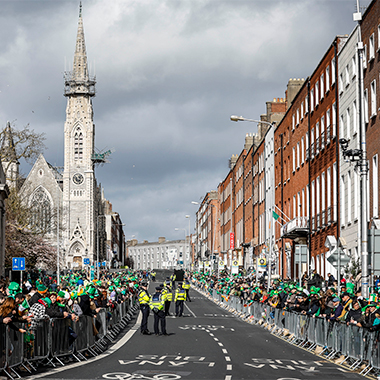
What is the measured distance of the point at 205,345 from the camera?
22.4 m

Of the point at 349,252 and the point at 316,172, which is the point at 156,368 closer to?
the point at 349,252

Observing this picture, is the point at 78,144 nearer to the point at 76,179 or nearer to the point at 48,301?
the point at 76,179

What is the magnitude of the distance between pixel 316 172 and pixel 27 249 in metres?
32.2

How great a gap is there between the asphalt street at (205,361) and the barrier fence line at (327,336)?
409mm

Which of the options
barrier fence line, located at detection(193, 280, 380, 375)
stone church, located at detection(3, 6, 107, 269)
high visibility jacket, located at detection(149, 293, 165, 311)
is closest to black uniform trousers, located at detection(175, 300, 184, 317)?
barrier fence line, located at detection(193, 280, 380, 375)

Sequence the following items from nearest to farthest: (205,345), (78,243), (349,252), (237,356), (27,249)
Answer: (237,356) < (205,345) < (349,252) < (27,249) < (78,243)

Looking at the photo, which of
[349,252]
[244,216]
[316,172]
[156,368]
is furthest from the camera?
[244,216]

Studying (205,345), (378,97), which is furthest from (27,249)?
(205,345)

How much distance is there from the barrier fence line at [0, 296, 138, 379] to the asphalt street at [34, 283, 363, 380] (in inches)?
18.5

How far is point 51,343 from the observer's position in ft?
54.0

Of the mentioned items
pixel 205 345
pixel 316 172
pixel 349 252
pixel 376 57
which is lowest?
pixel 205 345

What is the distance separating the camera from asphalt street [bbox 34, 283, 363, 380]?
15195mm

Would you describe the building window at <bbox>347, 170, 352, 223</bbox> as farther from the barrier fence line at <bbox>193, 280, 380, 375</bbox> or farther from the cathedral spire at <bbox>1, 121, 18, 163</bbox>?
the cathedral spire at <bbox>1, 121, 18, 163</bbox>

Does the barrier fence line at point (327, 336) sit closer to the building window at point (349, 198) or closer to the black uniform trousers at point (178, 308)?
the black uniform trousers at point (178, 308)
